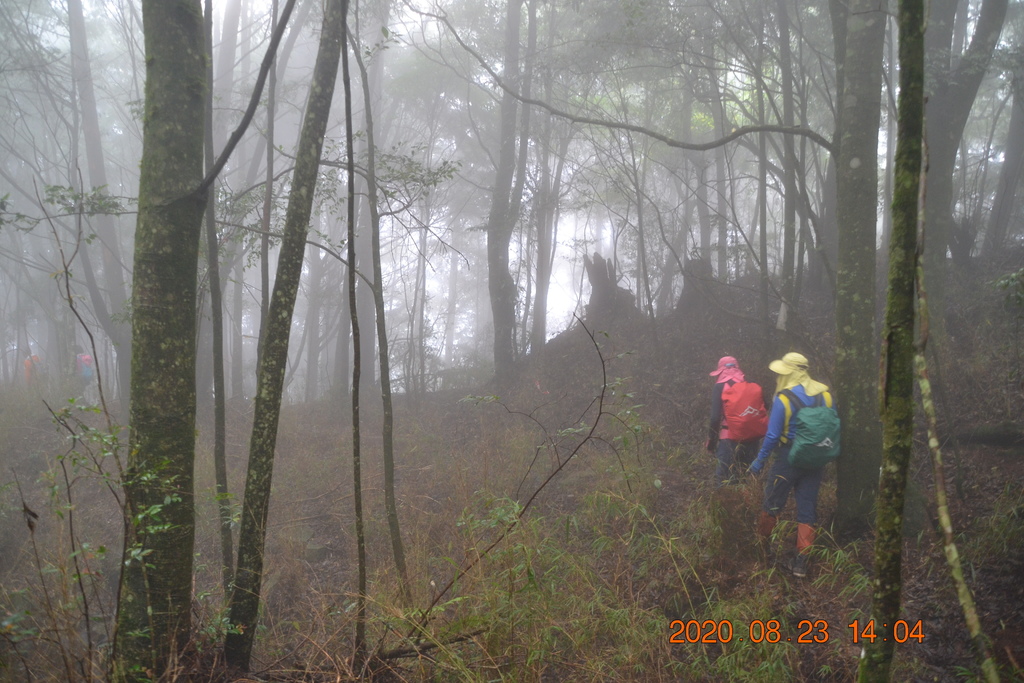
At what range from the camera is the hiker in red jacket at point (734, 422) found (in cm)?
607

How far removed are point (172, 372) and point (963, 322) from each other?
32.5ft

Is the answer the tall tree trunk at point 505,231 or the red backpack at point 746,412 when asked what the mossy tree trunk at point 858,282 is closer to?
the red backpack at point 746,412

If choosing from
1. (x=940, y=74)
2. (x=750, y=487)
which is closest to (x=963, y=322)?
(x=940, y=74)

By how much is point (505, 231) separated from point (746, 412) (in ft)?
26.2

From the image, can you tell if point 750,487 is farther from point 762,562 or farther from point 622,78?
point 622,78

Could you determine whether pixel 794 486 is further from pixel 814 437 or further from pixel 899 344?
pixel 899 344

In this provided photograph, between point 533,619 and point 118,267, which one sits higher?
point 118,267

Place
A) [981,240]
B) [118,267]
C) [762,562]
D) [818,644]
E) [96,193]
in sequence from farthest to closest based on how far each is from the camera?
1. [118,267]
2. [981,240]
3. [96,193]
4. [762,562]
5. [818,644]

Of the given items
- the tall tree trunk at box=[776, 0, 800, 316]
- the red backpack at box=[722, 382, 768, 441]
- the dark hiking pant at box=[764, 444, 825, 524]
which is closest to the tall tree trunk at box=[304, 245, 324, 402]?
the tall tree trunk at box=[776, 0, 800, 316]

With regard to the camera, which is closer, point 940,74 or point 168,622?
point 168,622

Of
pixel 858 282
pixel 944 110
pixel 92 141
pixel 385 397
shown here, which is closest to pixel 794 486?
pixel 858 282

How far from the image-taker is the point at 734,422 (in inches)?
241

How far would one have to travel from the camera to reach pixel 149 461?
10.3 feet

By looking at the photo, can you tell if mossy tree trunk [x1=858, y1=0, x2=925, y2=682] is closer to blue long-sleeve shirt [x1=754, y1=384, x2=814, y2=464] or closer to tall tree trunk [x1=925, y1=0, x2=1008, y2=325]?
blue long-sleeve shirt [x1=754, y1=384, x2=814, y2=464]
